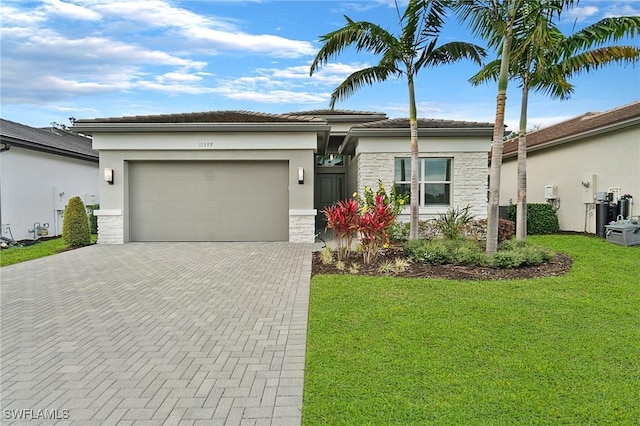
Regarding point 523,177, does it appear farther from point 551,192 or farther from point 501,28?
point 551,192

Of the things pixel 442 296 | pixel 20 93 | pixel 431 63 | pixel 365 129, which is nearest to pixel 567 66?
pixel 431 63

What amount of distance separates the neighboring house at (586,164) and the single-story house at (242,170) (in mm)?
3854

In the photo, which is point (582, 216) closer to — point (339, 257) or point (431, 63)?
point (431, 63)

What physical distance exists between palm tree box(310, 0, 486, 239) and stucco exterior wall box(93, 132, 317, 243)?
266 centimetres

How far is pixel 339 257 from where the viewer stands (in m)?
8.59

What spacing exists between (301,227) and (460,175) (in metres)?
5.72

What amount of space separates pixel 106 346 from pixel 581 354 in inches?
203

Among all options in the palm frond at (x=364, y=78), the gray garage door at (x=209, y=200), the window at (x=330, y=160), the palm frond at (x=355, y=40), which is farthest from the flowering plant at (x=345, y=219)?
the window at (x=330, y=160)

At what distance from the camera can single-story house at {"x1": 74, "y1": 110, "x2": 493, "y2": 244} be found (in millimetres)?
11703

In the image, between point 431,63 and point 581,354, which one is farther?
point 431,63

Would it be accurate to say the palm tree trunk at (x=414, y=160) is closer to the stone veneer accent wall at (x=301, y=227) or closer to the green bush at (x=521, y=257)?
the green bush at (x=521, y=257)

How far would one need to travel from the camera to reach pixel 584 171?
13.2 meters

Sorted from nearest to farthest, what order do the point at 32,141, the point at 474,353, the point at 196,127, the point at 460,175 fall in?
the point at 474,353 < the point at 196,127 < the point at 460,175 < the point at 32,141

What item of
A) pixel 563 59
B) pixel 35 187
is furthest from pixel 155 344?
pixel 35 187
